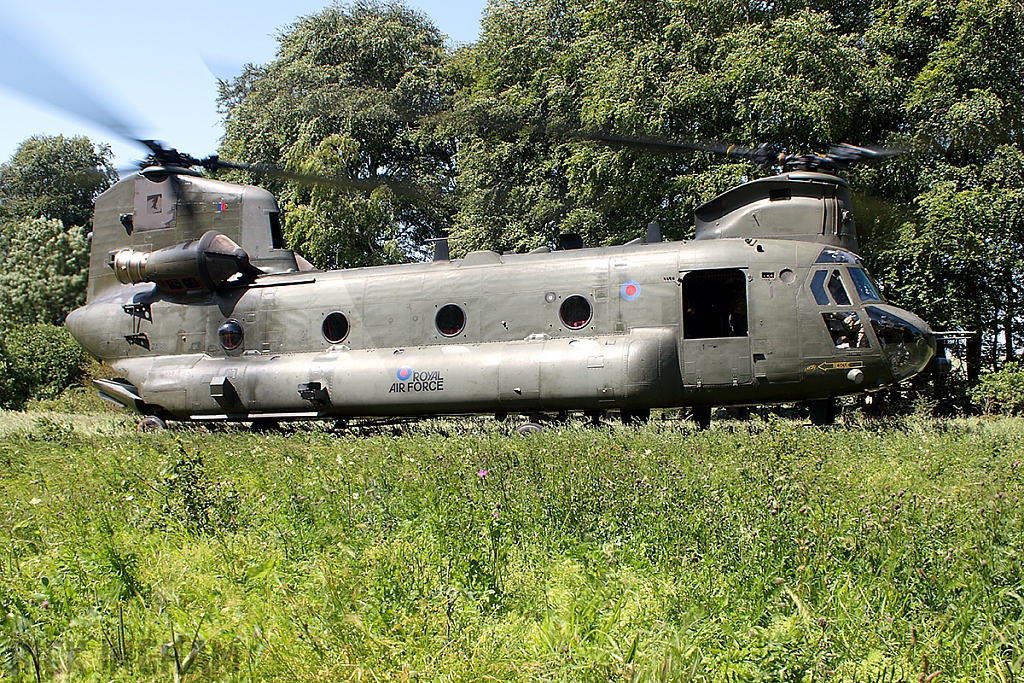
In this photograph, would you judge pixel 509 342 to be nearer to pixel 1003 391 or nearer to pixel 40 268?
pixel 1003 391

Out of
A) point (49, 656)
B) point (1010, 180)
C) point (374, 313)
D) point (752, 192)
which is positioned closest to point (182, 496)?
point (49, 656)

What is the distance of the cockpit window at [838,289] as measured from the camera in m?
11.4

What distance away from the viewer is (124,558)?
4910mm

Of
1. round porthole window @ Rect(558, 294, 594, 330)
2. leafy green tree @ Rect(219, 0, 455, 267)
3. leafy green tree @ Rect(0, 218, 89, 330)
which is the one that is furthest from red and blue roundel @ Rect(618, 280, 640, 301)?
leafy green tree @ Rect(0, 218, 89, 330)

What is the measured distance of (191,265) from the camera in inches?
557

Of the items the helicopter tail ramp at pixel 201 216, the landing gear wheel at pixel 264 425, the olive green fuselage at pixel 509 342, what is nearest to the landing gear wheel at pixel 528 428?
the olive green fuselage at pixel 509 342

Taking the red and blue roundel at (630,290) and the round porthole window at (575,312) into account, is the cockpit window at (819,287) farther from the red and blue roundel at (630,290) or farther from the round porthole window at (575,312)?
the round porthole window at (575,312)

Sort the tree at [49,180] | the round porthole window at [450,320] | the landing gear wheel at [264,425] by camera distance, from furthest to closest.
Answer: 1. the tree at [49,180]
2. the landing gear wheel at [264,425]
3. the round porthole window at [450,320]

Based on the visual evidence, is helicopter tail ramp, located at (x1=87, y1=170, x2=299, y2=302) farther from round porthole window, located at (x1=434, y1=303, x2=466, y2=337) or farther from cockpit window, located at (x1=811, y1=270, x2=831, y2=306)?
cockpit window, located at (x1=811, y1=270, x2=831, y2=306)

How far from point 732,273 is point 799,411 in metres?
10.9

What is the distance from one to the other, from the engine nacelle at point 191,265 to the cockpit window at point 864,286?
987cm

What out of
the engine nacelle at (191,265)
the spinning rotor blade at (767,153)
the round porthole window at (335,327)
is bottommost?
the round porthole window at (335,327)

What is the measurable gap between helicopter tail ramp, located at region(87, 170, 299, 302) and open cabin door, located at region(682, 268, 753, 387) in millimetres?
7520

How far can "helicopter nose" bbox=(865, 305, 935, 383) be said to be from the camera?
37.1 ft
